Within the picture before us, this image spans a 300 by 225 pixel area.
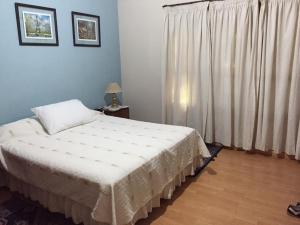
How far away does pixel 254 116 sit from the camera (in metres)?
3.17

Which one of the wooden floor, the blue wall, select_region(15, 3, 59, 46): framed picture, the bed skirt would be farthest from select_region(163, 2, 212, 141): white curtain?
select_region(15, 3, 59, 46): framed picture

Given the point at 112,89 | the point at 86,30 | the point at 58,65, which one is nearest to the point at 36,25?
the point at 58,65

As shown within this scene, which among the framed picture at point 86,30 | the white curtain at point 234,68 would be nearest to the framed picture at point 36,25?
the framed picture at point 86,30

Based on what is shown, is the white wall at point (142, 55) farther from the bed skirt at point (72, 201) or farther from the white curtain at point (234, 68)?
the bed skirt at point (72, 201)

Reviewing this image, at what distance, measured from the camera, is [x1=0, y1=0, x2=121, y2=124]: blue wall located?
2727mm

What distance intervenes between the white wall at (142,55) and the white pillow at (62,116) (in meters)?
1.34

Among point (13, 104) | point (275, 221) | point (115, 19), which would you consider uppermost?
point (115, 19)

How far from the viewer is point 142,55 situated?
4094mm

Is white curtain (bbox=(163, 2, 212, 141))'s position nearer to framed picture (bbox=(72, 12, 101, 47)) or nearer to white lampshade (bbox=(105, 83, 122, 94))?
white lampshade (bbox=(105, 83, 122, 94))

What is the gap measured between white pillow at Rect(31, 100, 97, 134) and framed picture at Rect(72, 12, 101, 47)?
988 mm

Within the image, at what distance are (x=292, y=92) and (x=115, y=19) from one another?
113 inches

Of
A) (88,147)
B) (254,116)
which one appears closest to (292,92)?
(254,116)

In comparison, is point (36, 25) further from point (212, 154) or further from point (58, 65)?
point (212, 154)

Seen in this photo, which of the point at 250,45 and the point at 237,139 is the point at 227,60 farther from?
the point at 237,139
